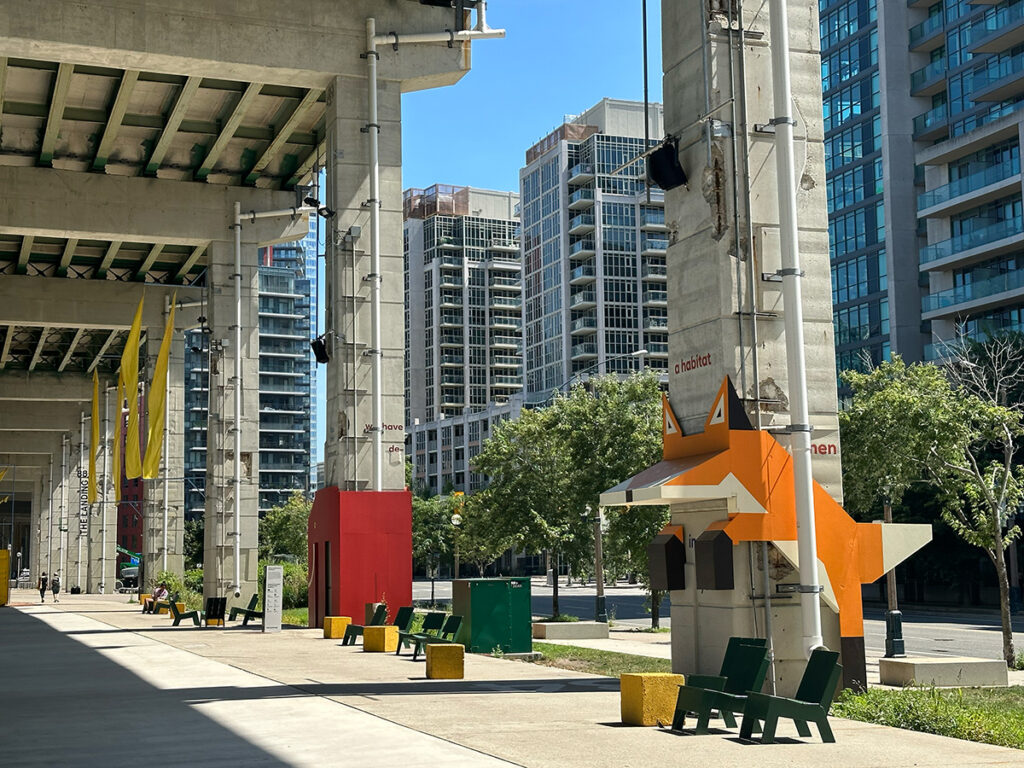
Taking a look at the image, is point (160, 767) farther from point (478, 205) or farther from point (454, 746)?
point (478, 205)

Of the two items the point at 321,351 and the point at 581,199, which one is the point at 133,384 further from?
the point at 581,199

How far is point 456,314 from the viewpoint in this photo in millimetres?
173875

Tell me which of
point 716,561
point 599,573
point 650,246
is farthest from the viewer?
Result: point 650,246

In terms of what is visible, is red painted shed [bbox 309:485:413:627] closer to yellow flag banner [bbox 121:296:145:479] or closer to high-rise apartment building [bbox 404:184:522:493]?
yellow flag banner [bbox 121:296:145:479]

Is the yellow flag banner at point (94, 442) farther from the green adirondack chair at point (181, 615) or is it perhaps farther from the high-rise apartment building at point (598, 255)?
the high-rise apartment building at point (598, 255)

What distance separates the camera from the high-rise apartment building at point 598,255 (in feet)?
474

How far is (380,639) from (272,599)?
10.2m

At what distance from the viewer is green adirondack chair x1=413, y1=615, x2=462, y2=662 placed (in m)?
22.9

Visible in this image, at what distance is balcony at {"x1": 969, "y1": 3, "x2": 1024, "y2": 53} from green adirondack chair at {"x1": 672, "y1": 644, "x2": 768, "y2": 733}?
6460 cm

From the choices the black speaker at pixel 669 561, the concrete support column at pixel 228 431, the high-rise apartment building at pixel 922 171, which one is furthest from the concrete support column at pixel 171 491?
the black speaker at pixel 669 561

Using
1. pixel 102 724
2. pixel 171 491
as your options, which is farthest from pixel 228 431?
pixel 102 724

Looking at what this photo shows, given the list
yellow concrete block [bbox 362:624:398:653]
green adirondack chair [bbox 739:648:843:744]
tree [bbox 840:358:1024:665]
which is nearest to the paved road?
tree [bbox 840:358:1024:665]

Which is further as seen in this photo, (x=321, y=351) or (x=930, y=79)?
(x=930, y=79)

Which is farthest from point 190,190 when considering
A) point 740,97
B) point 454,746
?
point 454,746
